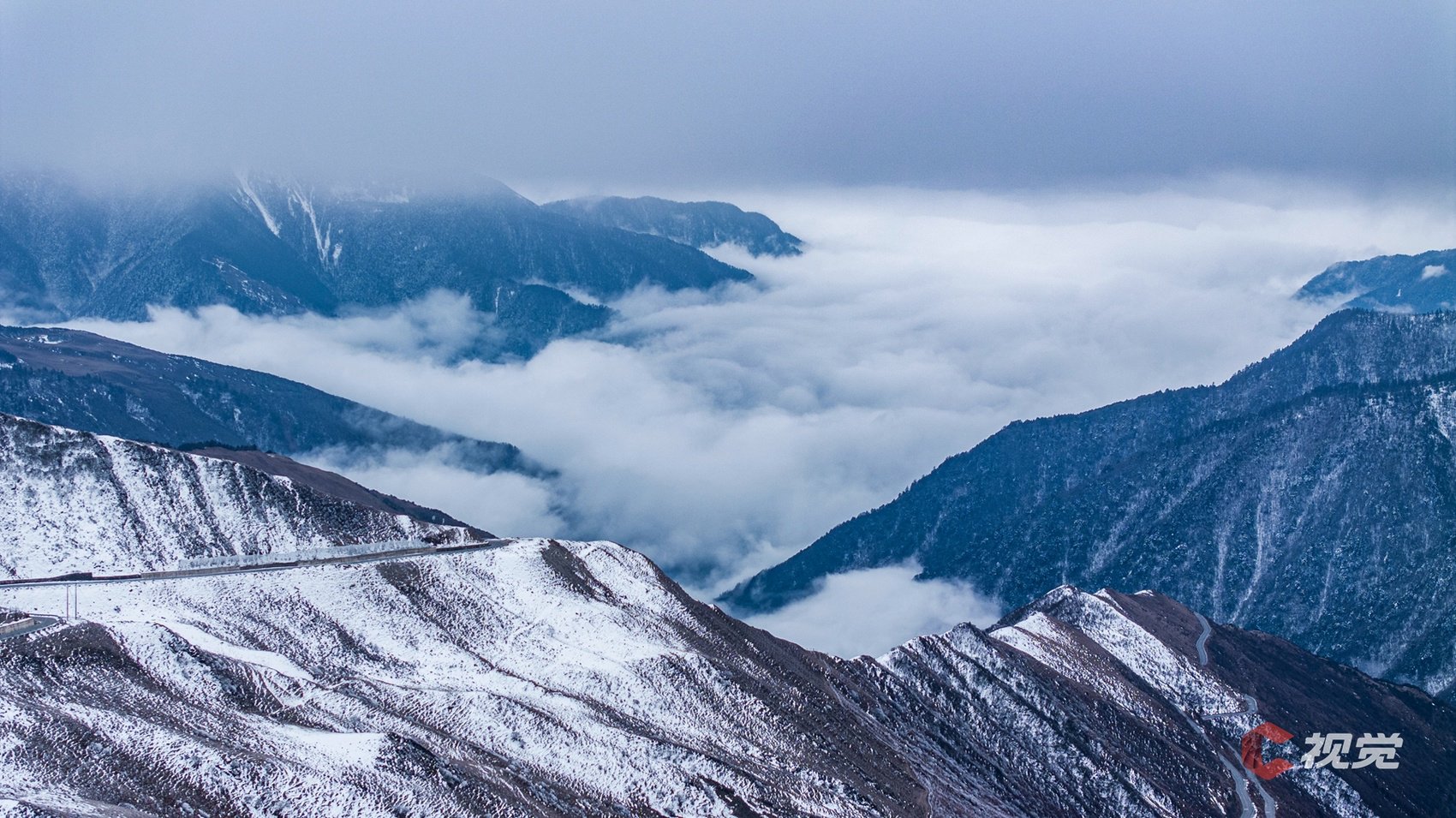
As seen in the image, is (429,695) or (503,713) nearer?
(503,713)

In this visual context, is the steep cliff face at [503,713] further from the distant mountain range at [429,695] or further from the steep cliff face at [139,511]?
the steep cliff face at [139,511]

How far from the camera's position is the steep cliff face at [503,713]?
106312 millimetres

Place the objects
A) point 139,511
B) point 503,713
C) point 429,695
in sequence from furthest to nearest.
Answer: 1. point 139,511
2. point 429,695
3. point 503,713

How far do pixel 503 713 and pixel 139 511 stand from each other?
6794 centimetres

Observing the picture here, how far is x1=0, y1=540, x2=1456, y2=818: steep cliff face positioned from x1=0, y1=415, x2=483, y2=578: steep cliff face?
1538 cm

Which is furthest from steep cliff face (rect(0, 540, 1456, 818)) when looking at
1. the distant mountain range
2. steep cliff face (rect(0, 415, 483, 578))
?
steep cliff face (rect(0, 415, 483, 578))

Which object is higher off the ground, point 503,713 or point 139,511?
point 503,713

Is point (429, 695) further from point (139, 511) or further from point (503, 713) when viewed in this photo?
point (139, 511)

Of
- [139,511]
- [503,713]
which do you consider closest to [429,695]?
[503,713]

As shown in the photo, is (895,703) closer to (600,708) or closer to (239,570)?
(600,708)

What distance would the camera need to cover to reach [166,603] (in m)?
152

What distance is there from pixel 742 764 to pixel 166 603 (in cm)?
6192

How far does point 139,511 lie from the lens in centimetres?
17812

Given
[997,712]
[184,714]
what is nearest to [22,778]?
[184,714]
